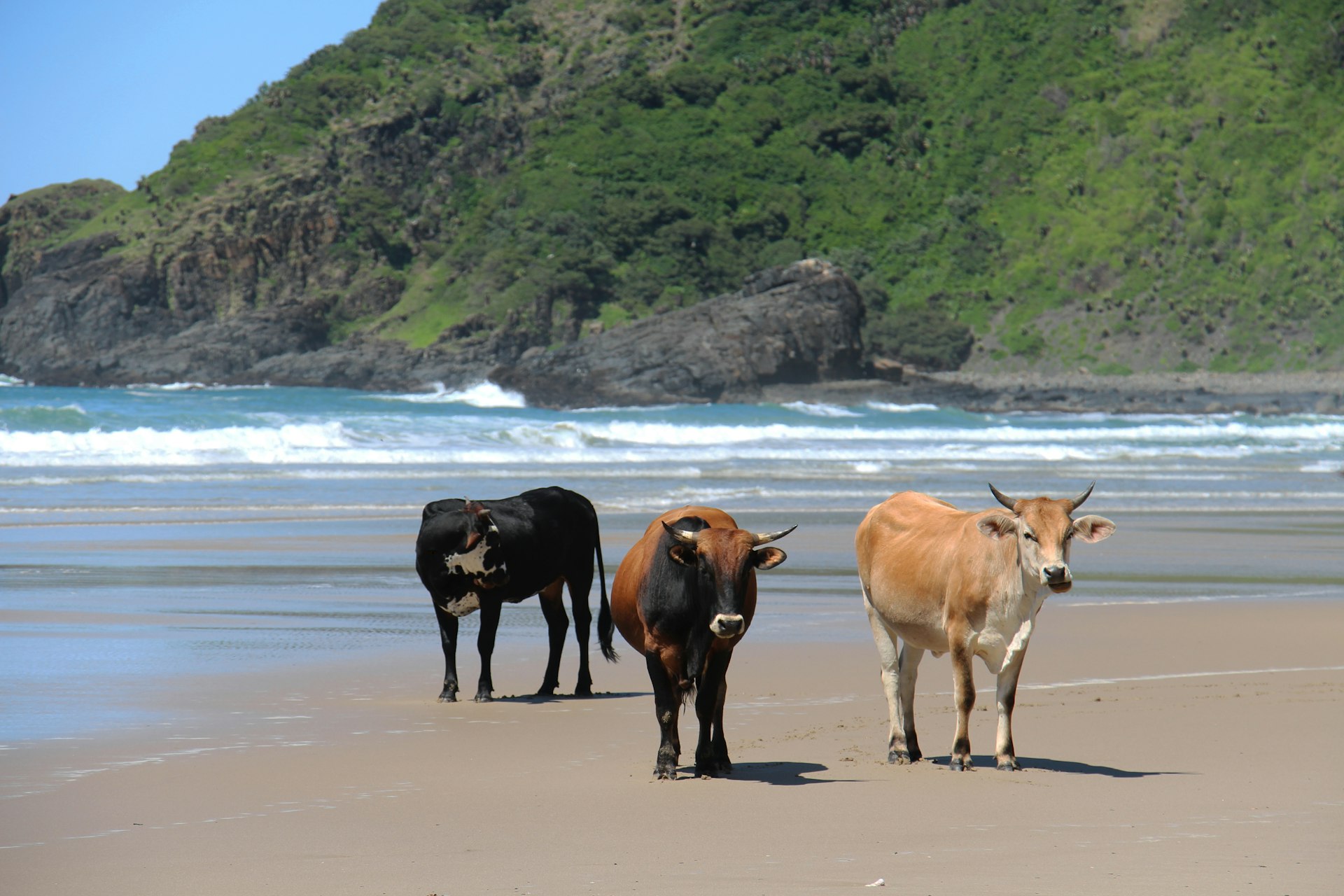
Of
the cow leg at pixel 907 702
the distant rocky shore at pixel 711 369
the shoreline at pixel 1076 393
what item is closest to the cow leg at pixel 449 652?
the cow leg at pixel 907 702

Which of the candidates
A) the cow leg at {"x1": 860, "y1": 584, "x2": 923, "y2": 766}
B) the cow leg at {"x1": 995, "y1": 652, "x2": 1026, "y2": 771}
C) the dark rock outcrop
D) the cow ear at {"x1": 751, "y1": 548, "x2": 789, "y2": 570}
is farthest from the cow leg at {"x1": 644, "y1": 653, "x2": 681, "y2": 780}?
the dark rock outcrop

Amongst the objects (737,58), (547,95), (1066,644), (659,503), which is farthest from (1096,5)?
(1066,644)

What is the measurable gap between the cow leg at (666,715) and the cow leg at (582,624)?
2533mm

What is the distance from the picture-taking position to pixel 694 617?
22.4 ft

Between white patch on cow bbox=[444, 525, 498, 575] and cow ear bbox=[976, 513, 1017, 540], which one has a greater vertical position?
cow ear bbox=[976, 513, 1017, 540]

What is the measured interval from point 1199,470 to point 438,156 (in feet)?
342

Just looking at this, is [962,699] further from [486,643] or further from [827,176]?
[827,176]

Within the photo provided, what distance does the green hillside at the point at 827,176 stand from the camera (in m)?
101

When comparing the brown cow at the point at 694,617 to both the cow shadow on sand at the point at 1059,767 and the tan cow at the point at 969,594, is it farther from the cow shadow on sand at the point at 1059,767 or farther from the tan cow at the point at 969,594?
the cow shadow on sand at the point at 1059,767

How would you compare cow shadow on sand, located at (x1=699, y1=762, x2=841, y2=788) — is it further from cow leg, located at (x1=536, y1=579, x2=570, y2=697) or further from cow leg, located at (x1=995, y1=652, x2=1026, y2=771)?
cow leg, located at (x1=536, y1=579, x2=570, y2=697)

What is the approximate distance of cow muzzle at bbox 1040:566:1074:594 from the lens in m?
6.49

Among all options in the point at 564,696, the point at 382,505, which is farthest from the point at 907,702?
the point at 382,505

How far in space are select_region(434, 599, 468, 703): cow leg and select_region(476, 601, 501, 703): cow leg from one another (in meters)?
0.16

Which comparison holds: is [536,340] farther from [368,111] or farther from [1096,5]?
[1096,5]
